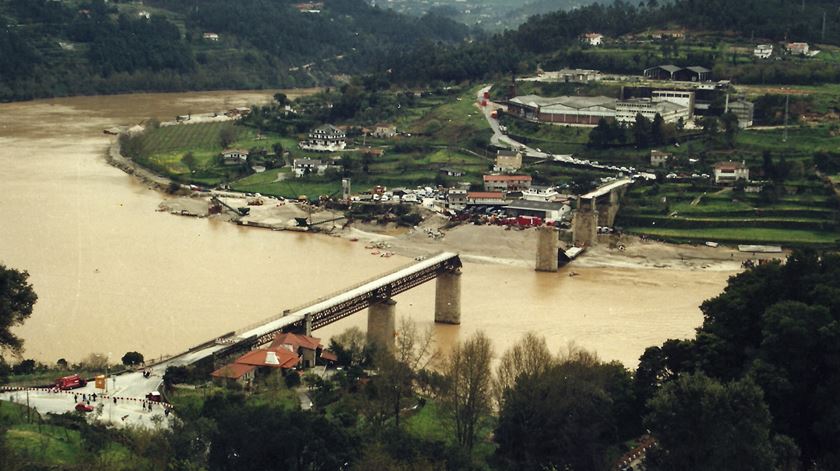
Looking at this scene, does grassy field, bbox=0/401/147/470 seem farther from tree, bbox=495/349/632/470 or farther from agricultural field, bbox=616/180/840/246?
agricultural field, bbox=616/180/840/246

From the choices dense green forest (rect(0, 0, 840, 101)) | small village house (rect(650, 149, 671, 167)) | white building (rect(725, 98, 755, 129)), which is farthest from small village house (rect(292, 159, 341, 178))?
white building (rect(725, 98, 755, 129))

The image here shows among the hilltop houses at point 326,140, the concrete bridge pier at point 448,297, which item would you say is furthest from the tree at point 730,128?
the concrete bridge pier at point 448,297

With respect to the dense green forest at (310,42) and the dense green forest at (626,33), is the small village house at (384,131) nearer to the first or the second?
the dense green forest at (310,42)

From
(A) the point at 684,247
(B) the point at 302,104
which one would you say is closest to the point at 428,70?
(B) the point at 302,104

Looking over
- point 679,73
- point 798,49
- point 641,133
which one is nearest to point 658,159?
point 641,133

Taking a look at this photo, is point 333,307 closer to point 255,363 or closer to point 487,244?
point 255,363

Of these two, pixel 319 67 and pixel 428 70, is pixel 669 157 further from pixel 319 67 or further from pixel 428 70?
pixel 319 67
